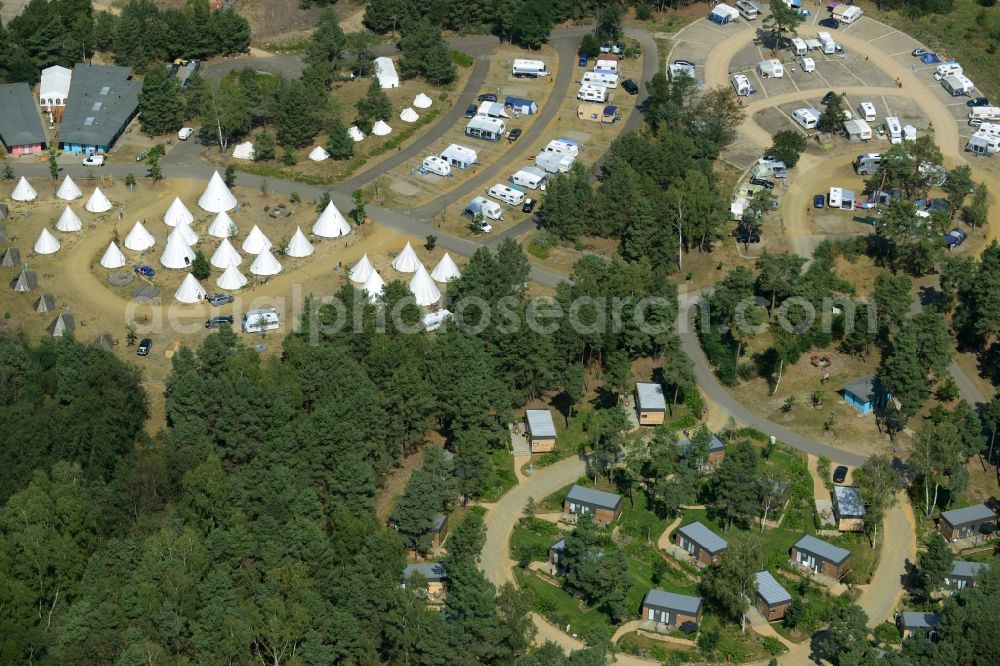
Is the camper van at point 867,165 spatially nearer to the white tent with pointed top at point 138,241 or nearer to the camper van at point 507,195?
the camper van at point 507,195

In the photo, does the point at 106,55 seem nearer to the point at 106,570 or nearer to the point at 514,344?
the point at 514,344

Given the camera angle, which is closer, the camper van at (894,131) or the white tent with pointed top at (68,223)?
the white tent with pointed top at (68,223)

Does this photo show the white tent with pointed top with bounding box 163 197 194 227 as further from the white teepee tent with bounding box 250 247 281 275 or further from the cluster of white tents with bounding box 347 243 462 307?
the cluster of white tents with bounding box 347 243 462 307

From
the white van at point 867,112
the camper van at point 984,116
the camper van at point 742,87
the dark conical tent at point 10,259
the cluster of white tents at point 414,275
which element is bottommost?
the dark conical tent at point 10,259

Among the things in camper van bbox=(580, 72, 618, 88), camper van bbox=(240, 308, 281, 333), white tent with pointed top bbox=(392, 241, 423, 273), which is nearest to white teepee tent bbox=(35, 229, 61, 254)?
camper van bbox=(240, 308, 281, 333)

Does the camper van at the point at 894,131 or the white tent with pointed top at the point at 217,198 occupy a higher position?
the camper van at the point at 894,131

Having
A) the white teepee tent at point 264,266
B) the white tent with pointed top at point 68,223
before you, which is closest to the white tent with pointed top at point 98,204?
the white tent with pointed top at point 68,223
